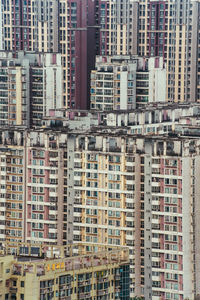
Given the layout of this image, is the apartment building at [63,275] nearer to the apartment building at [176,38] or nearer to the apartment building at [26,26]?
the apartment building at [176,38]

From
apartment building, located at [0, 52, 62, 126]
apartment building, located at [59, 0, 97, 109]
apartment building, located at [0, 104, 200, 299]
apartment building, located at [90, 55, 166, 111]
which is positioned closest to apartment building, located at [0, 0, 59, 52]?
apartment building, located at [59, 0, 97, 109]

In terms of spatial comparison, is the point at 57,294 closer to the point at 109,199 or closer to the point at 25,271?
the point at 25,271

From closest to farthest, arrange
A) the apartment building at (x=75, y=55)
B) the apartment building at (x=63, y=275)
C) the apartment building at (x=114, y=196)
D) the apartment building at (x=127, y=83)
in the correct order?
the apartment building at (x=63, y=275) → the apartment building at (x=114, y=196) → the apartment building at (x=127, y=83) → the apartment building at (x=75, y=55)

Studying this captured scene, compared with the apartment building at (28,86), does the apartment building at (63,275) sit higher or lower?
lower

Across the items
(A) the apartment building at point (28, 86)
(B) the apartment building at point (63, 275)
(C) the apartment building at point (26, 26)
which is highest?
(C) the apartment building at point (26, 26)

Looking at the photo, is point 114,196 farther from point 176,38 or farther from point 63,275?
point 176,38

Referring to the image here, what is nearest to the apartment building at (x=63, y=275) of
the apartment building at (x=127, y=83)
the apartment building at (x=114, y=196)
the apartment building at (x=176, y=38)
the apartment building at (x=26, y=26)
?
the apartment building at (x=114, y=196)

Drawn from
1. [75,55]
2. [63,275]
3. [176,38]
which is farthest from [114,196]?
[176,38]
